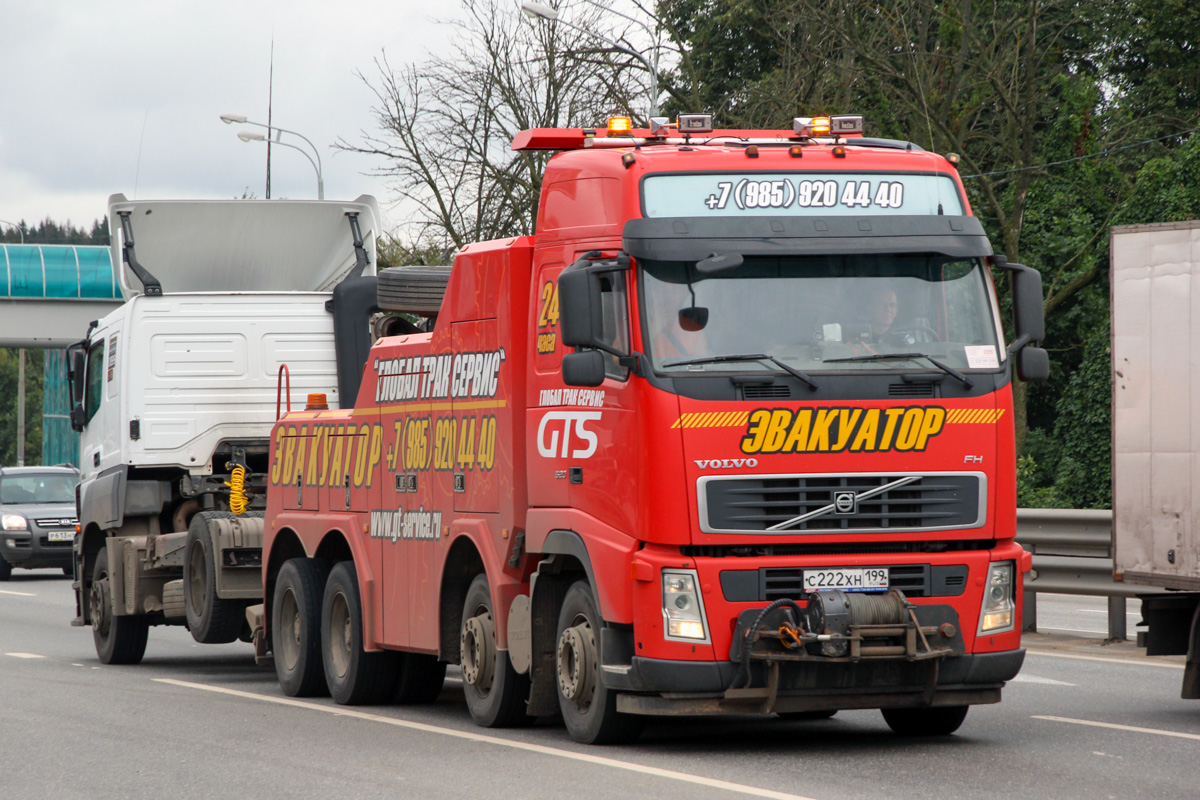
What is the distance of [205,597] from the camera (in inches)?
552

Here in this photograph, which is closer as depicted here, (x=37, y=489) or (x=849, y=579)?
(x=849, y=579)

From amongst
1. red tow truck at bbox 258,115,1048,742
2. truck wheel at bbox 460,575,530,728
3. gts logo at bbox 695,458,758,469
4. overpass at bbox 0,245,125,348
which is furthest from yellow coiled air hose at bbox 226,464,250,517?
overpass at bbox 0,245,125,348

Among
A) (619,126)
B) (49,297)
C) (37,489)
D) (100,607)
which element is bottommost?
(100,607)

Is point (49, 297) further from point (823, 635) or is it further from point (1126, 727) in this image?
point (823, 635)

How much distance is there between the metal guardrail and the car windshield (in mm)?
18167

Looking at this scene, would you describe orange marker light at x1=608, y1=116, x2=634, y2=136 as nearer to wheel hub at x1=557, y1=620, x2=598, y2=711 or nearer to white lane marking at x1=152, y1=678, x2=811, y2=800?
wheel hub at x1=557, y1=620, x2=598, y2=711

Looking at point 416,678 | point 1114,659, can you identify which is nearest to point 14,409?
point 416,678

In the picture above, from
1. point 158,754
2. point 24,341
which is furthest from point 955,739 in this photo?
point 24,341

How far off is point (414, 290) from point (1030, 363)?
4.50 m

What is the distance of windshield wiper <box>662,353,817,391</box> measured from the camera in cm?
838

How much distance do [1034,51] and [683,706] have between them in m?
25.2

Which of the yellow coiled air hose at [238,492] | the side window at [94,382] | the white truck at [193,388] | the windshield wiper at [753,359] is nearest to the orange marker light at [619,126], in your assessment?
the windshield wiper at [753,359]

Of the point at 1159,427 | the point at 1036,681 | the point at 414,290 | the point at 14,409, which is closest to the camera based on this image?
the point at 1159,427

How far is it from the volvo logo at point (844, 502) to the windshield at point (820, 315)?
603 mm
